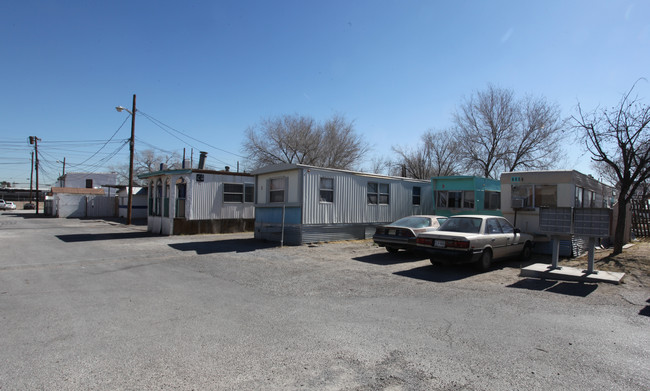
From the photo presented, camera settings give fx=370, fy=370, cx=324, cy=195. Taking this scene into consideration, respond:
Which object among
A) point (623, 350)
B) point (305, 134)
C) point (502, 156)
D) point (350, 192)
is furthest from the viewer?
point (305, 134)

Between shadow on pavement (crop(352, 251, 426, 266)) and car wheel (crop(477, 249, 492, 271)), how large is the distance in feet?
6.84

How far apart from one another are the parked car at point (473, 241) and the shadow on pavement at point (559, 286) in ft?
3.95

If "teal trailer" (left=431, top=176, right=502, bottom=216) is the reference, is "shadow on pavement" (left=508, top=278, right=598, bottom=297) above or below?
below

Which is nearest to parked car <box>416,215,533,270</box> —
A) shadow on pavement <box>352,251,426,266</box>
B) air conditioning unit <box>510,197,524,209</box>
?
shadow on pavement <box>352,251,426,266</box>

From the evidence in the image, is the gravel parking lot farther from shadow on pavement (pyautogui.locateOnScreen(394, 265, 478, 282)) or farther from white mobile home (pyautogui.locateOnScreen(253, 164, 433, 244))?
white mobile home (pyautogui.locateOnScreen(253, 164, 433, 244))

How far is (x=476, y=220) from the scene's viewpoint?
959 centimetres

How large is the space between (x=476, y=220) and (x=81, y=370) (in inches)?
345

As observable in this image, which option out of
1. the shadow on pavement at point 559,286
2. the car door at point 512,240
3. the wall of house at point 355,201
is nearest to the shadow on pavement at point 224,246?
the wall of house at point 355,201

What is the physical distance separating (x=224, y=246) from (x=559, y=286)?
1039cm

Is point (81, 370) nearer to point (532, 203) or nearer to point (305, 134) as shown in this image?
point (532, 203)

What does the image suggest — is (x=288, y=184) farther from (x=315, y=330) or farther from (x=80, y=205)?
(x=80, y=205)

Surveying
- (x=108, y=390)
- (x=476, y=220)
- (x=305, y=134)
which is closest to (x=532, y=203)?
(x=476, y=220)

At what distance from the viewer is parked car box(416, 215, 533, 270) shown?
8648mm

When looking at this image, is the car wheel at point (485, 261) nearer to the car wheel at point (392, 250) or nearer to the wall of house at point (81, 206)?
the car wheel at point (392, 250)
